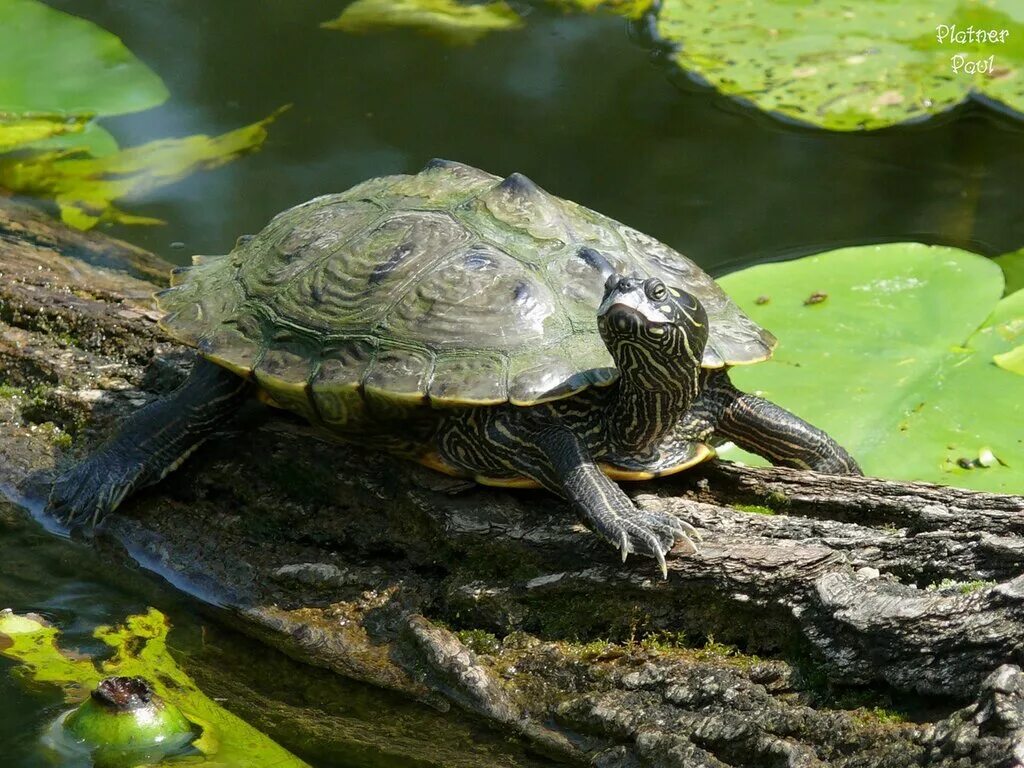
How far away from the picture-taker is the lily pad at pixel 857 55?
7.59 m

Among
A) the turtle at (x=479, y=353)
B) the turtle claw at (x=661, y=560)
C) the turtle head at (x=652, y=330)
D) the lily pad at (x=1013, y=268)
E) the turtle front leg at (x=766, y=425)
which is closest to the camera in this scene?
the turtle claw at (x=661, y=560)

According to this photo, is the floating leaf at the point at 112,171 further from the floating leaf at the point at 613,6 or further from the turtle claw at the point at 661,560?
the turtle claw at the point at 661,560

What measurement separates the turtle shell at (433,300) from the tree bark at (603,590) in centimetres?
41

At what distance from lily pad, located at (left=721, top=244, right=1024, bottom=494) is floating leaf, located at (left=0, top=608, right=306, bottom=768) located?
270 centimetres

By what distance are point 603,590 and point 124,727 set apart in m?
1.57

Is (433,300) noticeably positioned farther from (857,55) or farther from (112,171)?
(857,55)

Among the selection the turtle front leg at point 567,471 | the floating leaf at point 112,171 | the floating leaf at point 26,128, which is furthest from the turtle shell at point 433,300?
the floating leaf at point 26,128

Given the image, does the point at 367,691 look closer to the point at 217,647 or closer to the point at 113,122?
the point at 217,647

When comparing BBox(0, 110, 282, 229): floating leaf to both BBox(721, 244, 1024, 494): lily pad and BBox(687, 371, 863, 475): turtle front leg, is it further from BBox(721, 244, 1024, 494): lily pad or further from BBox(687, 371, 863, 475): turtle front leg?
BBox(687, 371, 863, 475): turtle front leg

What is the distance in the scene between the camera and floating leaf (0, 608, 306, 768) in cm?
341

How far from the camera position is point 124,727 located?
3.27 meters

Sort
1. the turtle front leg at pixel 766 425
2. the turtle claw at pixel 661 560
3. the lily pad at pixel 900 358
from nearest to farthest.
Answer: the turtle claw at pixel 661 560, the turtle front leg at pixel 766 425, the lily pad at pixel 900 358

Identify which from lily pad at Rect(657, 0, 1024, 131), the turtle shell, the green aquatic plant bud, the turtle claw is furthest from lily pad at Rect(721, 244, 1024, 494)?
the green aquatic plant bud

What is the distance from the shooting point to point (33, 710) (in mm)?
3486
